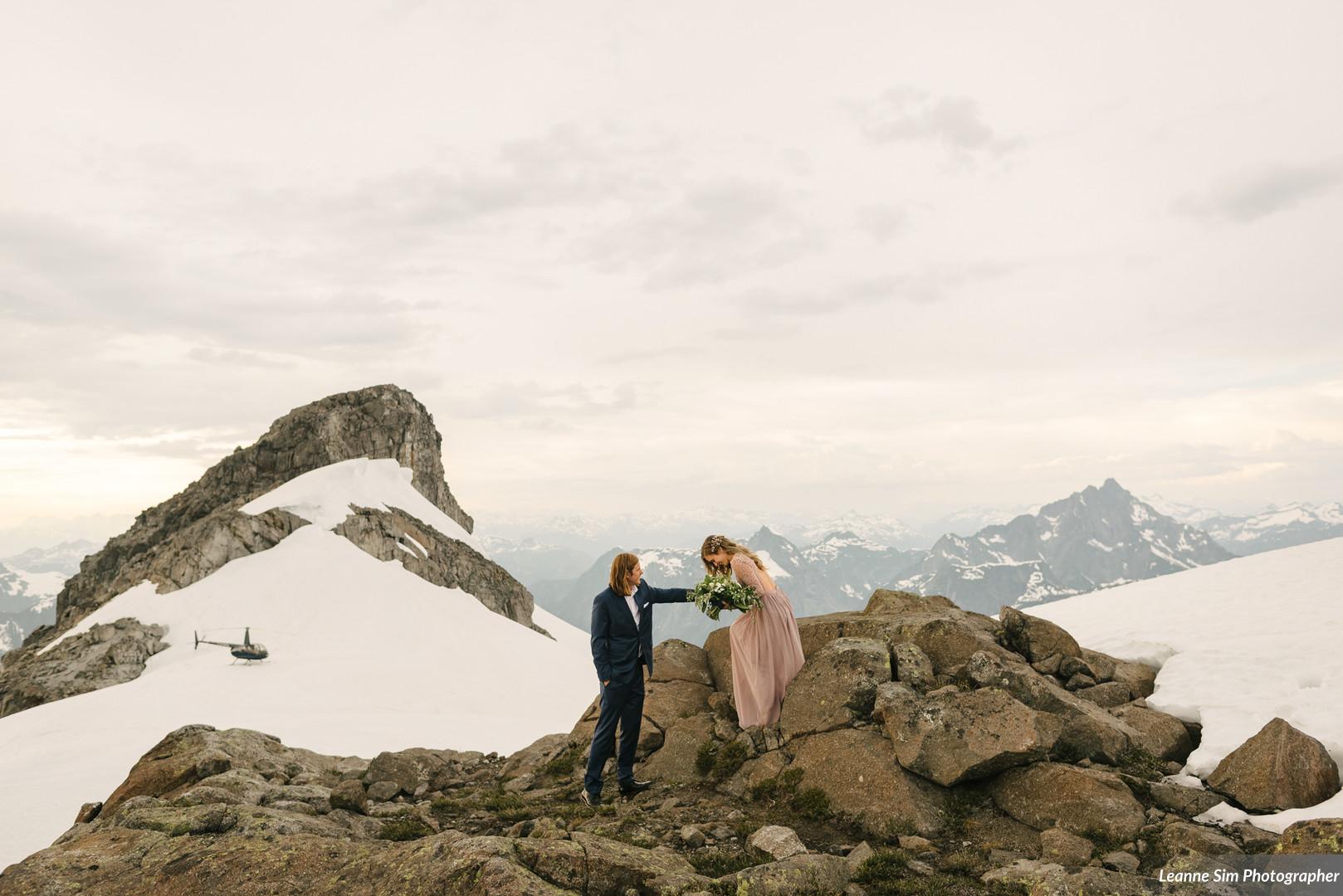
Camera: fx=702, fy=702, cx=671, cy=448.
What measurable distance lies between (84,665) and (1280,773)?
53219mm

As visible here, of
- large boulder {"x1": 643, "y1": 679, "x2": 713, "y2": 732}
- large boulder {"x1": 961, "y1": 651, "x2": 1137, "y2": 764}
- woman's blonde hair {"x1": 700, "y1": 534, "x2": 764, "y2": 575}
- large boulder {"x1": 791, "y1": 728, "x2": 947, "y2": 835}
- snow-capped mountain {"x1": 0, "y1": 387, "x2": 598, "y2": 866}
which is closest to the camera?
large boulder {"x1": 791, "y1": 728, "x2": 947, "y2": 835}

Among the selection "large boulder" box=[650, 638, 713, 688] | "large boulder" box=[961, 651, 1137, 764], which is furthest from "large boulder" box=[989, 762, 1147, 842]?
"large boulder" box=[650, 638, 713, 688]

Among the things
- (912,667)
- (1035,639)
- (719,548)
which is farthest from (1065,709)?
(719,548)

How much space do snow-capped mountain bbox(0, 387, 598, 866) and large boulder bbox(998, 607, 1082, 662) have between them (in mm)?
19946

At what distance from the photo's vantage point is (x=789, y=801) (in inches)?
464

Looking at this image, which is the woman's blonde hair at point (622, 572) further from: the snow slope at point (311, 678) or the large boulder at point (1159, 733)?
the snow slope at point (311, 678)

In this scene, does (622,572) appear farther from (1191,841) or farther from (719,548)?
(1191,841)

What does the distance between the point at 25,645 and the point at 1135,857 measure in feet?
245

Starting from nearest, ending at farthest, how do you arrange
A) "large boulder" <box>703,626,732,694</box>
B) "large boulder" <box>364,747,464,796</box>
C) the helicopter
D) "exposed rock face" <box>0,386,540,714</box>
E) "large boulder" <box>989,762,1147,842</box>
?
"large boulder" <box>989,762,1147,842</box> < "large boulder" <box>364,747,464,796</box> < "large boulder" <box>703,626,732,694</box> < the helicopter < "exposed rock face" <box>0,386,540,714</box>

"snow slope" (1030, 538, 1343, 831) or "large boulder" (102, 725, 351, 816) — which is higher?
"large boulder" (102, 725, 351, 816)

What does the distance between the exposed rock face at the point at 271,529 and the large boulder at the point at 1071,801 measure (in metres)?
47.7

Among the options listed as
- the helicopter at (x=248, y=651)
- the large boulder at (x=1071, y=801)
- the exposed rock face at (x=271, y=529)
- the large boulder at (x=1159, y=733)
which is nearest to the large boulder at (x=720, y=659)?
the large boulder at (x=1071, y=801)

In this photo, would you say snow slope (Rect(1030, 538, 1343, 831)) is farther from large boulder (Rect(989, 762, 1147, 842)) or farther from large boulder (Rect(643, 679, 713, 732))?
large boulder (Rect(643, 679, 713, 732))

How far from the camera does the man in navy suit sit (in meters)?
12.8
